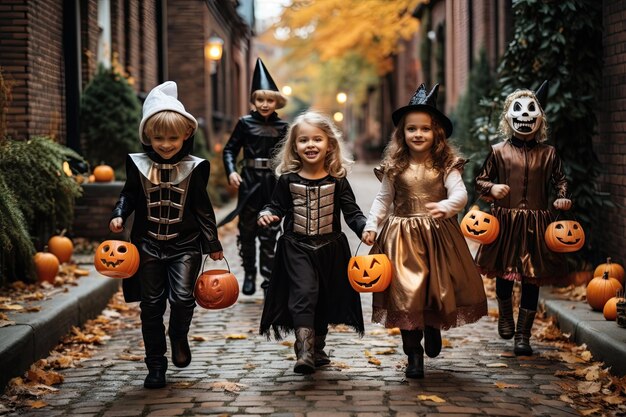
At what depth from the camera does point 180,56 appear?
75.1 feet

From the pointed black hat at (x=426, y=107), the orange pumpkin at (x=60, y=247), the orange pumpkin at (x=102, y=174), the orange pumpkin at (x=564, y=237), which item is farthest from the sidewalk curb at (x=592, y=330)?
the orange pumpkin at (x=102, y=174)

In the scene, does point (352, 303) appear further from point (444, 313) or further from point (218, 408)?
point (218, 408)

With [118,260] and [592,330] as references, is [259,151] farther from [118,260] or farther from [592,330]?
[592,330]

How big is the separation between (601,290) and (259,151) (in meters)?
3.36

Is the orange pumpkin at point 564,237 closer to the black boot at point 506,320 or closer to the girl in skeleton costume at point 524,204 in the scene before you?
the girl in skeleton costume at point 524,204

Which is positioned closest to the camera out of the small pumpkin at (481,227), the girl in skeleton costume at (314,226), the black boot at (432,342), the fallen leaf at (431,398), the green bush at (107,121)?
the fallen leaf at (431,398)

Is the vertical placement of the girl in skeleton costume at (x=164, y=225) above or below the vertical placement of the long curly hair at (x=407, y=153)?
below

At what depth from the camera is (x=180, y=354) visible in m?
5.65

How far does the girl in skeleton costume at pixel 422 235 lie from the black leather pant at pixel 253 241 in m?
2.84

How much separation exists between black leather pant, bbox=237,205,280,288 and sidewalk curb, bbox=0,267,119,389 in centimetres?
135

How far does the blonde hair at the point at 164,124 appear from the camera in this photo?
217 inches

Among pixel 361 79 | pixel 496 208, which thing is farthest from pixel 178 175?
pixel 361 79

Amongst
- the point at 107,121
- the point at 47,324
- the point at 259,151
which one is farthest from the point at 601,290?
the point at 107,121

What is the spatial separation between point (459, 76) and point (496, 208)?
1483 centimetres
